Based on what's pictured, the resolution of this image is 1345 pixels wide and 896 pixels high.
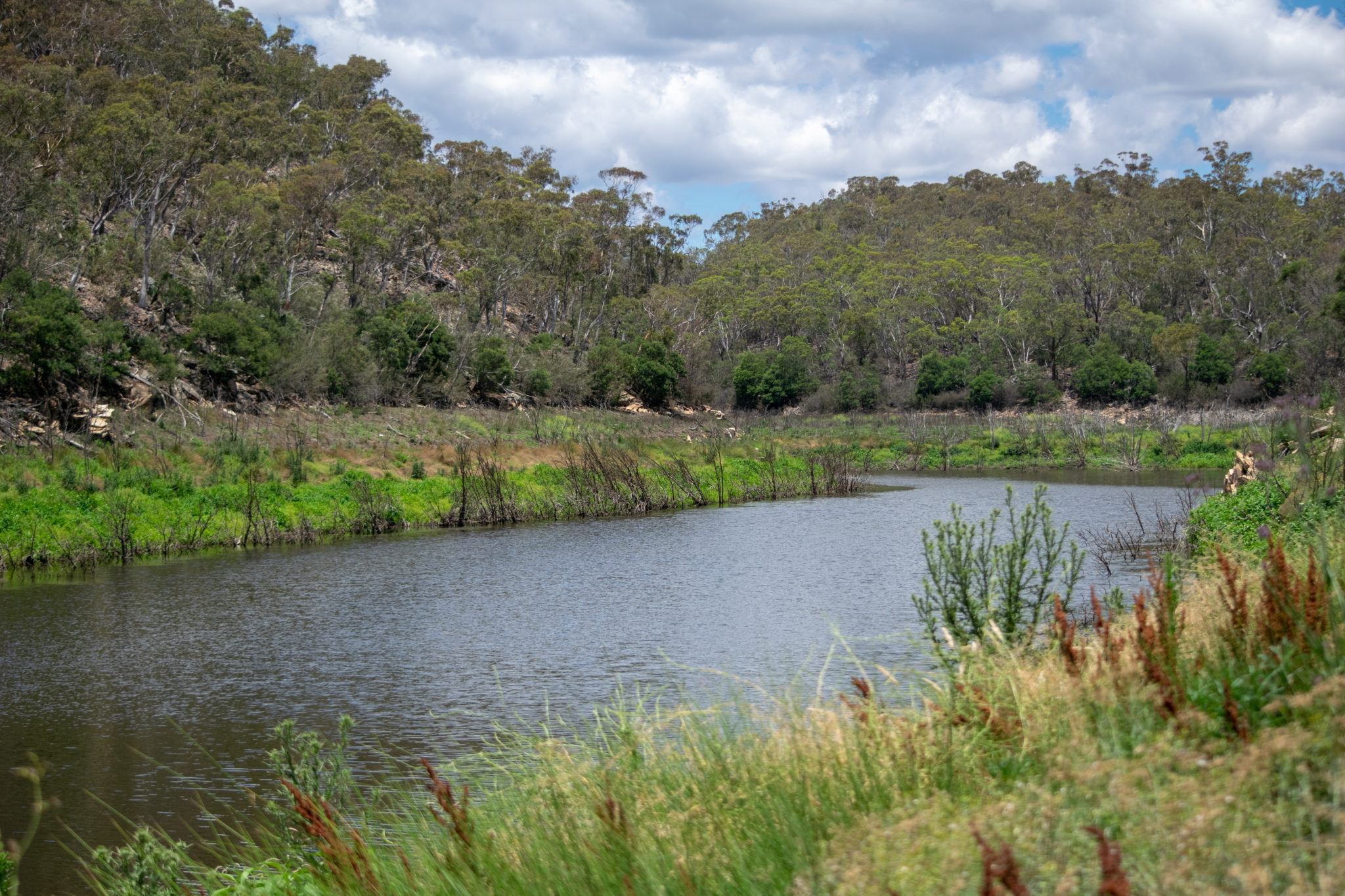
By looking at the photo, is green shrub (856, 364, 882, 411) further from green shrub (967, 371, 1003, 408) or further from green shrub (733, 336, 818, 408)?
green shrub (967, 371, 1003, 408)

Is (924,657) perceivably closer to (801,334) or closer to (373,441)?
A: (373,441)

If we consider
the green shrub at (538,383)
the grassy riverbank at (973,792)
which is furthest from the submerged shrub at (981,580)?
Result: the green shrub at (538,383)

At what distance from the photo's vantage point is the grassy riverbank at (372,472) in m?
21.4

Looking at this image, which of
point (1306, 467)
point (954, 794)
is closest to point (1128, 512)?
point (1306, 467)

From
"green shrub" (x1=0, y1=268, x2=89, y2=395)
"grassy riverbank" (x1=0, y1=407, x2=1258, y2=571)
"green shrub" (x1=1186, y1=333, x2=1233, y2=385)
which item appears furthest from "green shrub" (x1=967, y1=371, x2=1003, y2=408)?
"green shrub" (x1=0, y1=268, x2=89, y2=395)

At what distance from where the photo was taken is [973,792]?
3543 millimetres

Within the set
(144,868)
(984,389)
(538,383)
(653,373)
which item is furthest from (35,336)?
(984,389)

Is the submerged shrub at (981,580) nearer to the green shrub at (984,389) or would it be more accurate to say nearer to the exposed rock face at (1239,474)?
the exposed rock face at (1239,474)

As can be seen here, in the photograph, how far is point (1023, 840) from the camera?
2852 millimetres

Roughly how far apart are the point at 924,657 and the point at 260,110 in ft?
180

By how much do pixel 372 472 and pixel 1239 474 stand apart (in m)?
21.7

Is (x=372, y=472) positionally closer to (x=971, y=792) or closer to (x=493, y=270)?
(x=971, y=792)

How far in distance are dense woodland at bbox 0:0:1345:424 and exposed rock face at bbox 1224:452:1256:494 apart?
92.1 ft

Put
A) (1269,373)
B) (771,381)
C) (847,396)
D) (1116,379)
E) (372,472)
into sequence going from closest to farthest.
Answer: (372,472)
(1269,373)
(1116,379)
(847,396)
(771,381)
